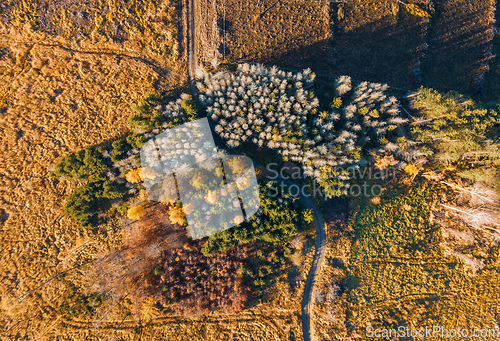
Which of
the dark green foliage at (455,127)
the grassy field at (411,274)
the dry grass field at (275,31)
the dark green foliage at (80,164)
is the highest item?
the dry grass field at (275,31)

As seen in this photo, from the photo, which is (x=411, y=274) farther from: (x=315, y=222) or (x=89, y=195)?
(x=89, y=195)

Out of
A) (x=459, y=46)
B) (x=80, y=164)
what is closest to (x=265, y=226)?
(x=80, y=164)

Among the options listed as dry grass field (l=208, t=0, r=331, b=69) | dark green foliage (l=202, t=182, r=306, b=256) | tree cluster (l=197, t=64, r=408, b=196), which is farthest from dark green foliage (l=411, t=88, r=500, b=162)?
dark green foliage (l=202, t=182, r=306, b=256)

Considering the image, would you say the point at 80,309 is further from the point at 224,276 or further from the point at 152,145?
the point at 152,145

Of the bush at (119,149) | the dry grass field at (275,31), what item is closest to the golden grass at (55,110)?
the bush at (119,149)

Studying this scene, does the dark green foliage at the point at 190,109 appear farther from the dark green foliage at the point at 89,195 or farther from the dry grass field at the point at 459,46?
the dry grass field at the point at 459,46

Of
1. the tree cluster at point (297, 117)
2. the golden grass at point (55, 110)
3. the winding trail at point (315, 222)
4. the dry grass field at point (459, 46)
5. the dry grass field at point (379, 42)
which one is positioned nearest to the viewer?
the tree cluster at point (297, 117)

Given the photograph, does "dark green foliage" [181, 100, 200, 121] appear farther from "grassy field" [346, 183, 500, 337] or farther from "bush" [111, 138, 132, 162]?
"grassy field" [346, 183, 500, 337]
